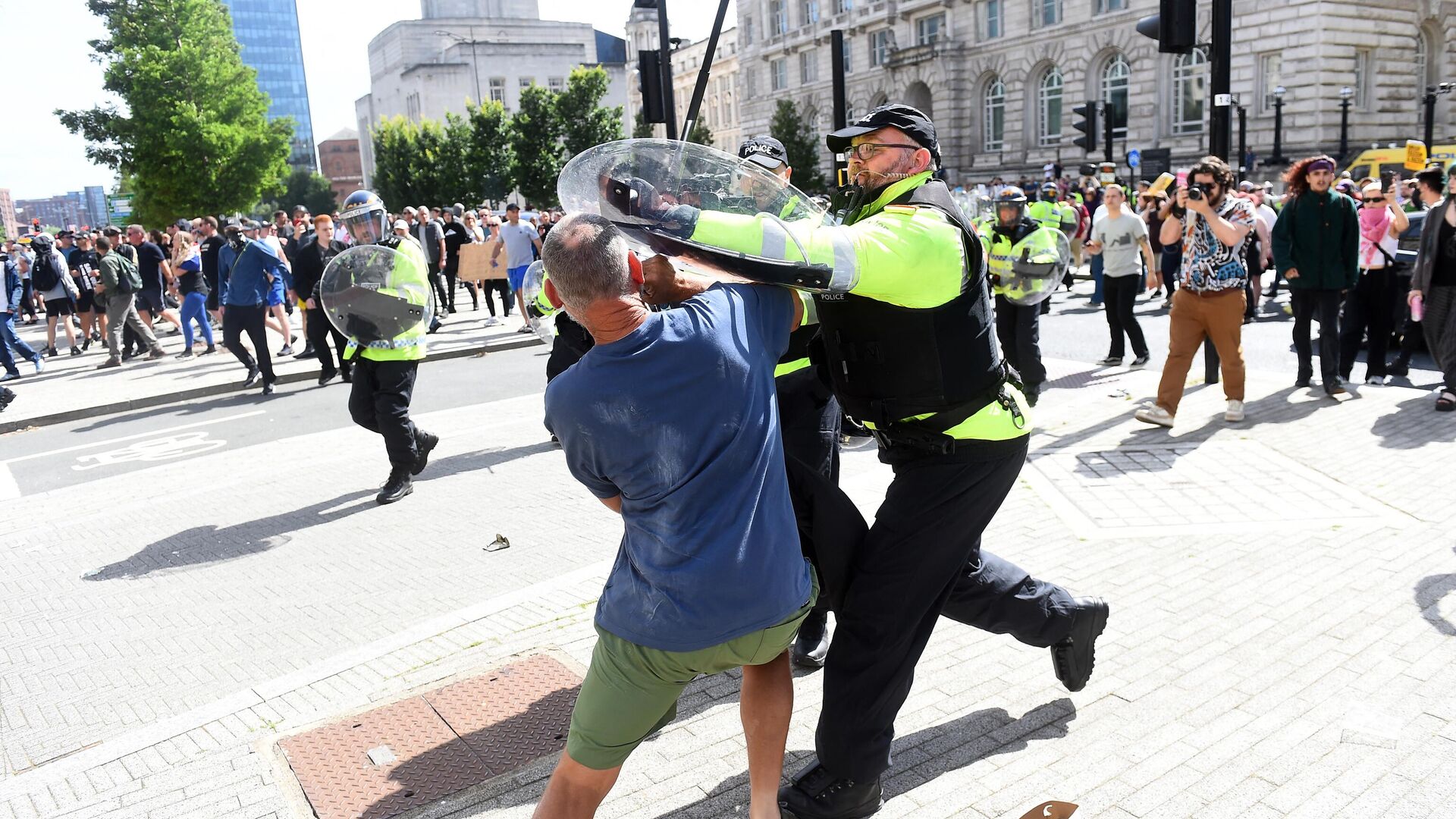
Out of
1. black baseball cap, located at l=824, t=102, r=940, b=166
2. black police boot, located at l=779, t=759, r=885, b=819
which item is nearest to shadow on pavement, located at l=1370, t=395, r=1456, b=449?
black baseball cap, located at l=824, t=102, r=940, b=166

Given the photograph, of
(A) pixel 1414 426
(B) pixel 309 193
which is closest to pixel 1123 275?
(A) pixel 1414 426

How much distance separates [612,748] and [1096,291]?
14.4 metres

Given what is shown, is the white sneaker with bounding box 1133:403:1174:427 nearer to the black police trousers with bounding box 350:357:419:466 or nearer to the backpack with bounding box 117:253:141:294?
the black police trousers with bounding box 350:357:419:466

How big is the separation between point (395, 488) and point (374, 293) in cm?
133

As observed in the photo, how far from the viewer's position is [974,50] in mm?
52844

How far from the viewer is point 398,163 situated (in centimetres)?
6116

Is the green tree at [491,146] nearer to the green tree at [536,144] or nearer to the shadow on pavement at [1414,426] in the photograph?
the green tree at [536,144]

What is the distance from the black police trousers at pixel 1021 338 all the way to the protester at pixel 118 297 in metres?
12.0

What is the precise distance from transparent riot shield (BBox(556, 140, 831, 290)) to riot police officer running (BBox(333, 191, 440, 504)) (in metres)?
4.15

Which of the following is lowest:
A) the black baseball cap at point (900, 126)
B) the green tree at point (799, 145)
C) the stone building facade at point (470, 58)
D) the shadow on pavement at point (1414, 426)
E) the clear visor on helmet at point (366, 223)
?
the shadow on pavement at point (1414, 426)

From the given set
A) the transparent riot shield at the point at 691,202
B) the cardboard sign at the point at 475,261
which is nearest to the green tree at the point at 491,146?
the cardboard sign at the point at 475,261

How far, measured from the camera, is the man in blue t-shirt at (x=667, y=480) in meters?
2.29

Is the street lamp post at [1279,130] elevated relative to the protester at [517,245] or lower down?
elevated

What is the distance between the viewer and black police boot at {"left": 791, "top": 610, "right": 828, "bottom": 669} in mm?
3883
